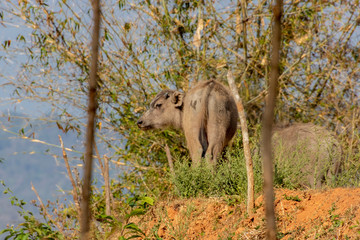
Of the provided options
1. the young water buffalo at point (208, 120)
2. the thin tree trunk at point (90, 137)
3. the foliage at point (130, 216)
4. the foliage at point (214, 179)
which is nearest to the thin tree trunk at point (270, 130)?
the thin tree trunk at point (90, 137)

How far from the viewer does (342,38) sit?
34.7 ft

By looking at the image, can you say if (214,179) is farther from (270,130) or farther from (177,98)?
(270,130)

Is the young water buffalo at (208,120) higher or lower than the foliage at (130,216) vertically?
higher

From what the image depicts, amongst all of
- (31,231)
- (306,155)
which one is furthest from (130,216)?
(306,155)

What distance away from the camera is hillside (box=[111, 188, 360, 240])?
464 centimetres

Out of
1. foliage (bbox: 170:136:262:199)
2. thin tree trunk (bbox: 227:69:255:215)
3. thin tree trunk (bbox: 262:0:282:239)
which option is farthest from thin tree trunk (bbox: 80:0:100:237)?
A: foliage (bbox: 170:136:262:199)

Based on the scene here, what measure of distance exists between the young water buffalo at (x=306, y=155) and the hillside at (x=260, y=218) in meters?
0.63

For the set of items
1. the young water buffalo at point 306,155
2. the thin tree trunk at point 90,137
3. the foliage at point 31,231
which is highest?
the thin tree trunk at point 90,137

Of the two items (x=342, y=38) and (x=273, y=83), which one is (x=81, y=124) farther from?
(x=273, y=83)

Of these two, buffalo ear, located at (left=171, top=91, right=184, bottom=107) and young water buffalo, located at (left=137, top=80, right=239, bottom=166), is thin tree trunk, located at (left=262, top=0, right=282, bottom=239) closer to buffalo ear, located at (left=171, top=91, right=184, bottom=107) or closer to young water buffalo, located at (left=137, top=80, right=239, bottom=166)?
young water buffalo, located at (left=137, top=80, right=239, bottom=166)

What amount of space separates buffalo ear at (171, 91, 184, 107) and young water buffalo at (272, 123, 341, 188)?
4.88ft

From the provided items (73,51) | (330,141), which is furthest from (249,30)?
(330,141)

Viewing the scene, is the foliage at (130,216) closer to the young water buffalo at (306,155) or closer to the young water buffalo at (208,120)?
the young water buffalo at (208,120)

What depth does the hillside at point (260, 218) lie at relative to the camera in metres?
4.64
